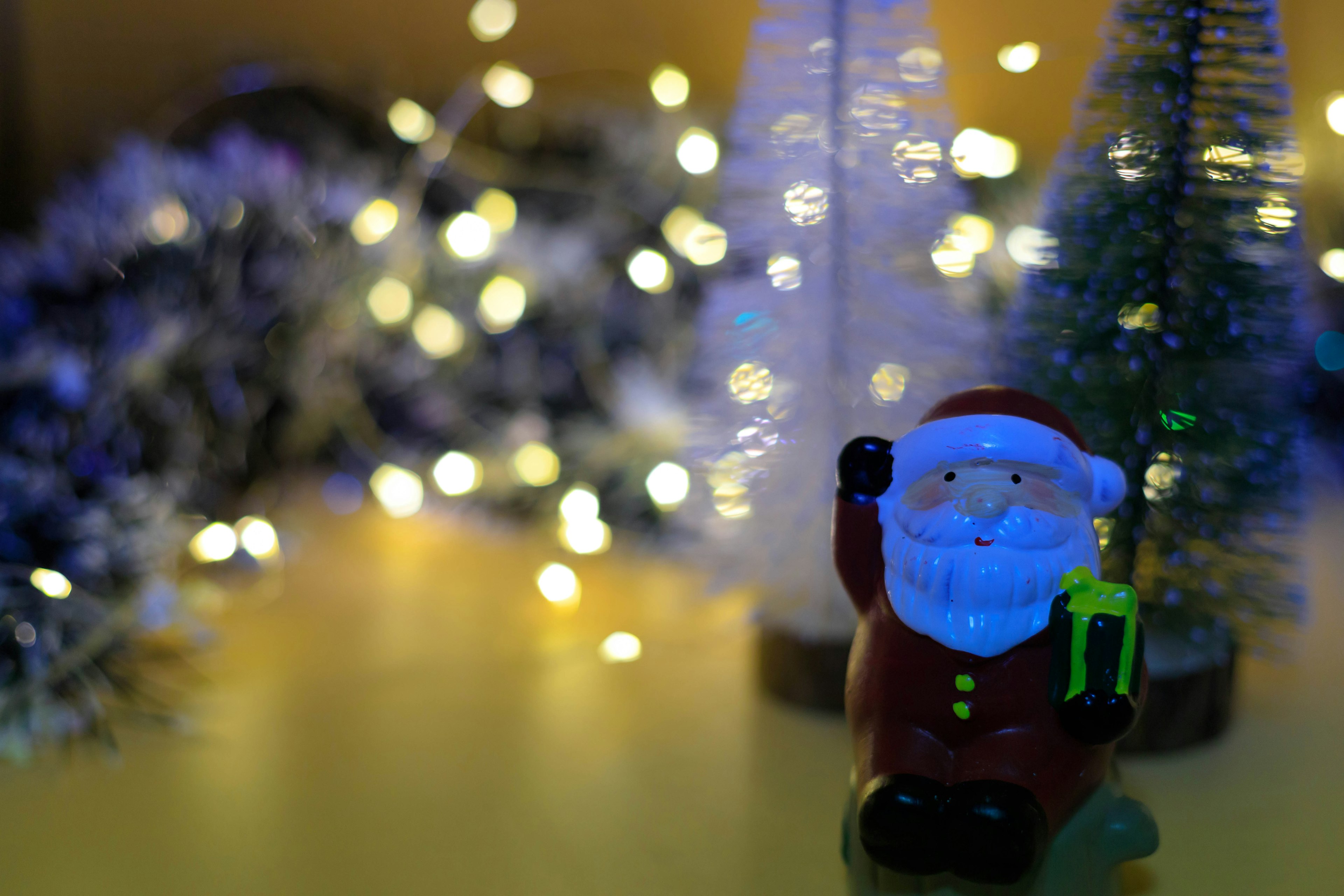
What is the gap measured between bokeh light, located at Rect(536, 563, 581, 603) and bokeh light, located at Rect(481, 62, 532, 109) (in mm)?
571

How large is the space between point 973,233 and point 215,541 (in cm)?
78

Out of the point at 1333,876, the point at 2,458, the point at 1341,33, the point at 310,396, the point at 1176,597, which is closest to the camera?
the point at 1333,876

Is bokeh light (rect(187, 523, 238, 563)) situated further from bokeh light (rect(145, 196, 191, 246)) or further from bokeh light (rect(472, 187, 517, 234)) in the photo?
bokeh light (rect(472, 187, 517, 234))

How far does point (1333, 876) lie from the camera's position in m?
0.64

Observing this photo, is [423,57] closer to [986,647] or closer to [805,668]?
[805,668]

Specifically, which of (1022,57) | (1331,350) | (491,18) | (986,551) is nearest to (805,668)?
(986,551)

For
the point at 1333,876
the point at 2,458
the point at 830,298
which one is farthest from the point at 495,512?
the point at 1333,876

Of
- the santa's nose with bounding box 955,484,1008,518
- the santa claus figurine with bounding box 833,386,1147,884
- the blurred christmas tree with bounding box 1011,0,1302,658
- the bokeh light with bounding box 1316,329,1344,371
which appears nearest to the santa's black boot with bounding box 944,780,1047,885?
the santa claus figurine with bounding box 833,386,1147,884

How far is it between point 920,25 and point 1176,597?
44 cm

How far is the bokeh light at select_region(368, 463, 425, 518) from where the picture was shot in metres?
1.39

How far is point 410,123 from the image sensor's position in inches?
57.2

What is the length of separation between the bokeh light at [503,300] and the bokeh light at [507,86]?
0.22m

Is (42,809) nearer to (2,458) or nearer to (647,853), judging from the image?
(2,458)

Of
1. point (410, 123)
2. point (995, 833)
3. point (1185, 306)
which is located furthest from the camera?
point (410, 123)
